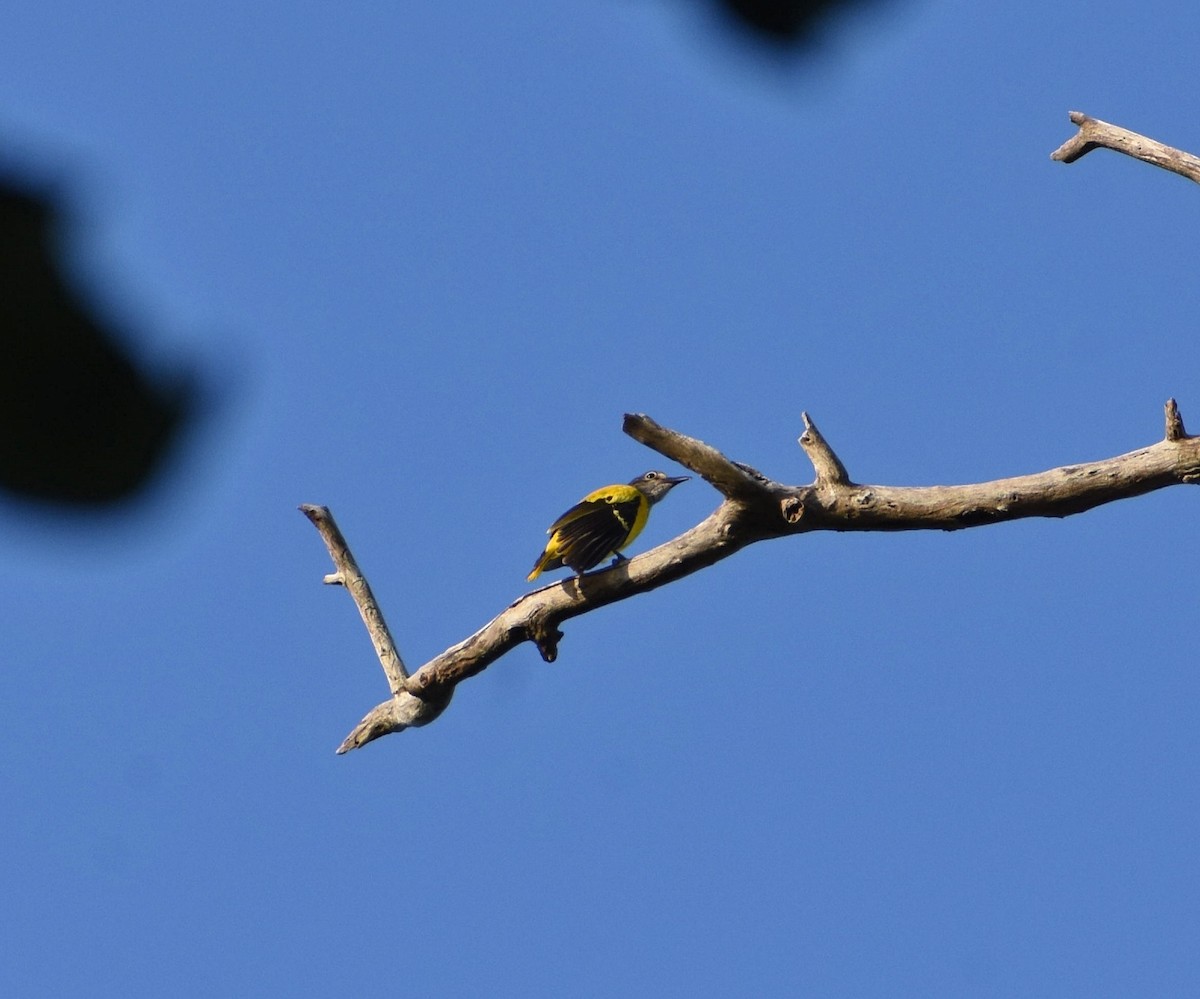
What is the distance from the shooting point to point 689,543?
229 inches

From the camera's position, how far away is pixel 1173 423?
216 inches

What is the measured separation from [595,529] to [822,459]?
5.45 feet

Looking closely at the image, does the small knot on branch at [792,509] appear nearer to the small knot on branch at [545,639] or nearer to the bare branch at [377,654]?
the small knot on branch at [545,639]

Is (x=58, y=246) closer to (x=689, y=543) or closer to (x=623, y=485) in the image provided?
(x=689, y=543)

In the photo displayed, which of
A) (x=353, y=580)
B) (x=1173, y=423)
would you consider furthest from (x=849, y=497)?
(x=353, y=580)

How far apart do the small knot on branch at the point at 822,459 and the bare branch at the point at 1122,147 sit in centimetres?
250

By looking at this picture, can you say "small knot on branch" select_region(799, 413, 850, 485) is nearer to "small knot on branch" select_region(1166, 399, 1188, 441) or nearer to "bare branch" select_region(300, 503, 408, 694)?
"small knot on branch" select_region(1166, 399, 1188, 441)

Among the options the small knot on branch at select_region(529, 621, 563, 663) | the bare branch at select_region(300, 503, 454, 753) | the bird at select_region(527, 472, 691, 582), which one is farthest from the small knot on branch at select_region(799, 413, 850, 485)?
the bare branch at select_region(300, 503, 454, 753)

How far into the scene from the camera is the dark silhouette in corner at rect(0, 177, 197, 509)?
2.20m

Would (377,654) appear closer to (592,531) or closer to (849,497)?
(592,531)

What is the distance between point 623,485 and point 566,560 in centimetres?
142

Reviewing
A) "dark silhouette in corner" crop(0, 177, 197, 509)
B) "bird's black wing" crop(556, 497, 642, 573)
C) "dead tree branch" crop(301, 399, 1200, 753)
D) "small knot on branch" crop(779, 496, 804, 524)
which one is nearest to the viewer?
"dark silhouette in corner" crop(0, 177, 197, 509)

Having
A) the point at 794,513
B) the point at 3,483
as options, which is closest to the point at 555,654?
the point at 794,513

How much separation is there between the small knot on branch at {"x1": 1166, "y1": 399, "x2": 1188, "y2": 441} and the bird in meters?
2.58
